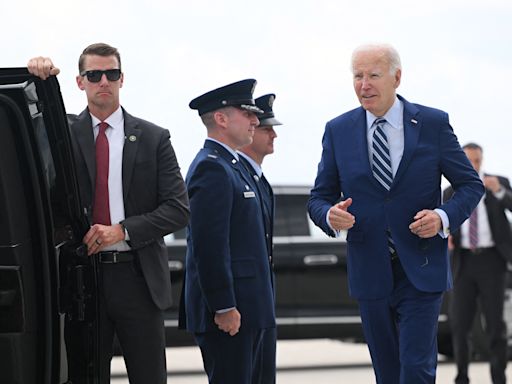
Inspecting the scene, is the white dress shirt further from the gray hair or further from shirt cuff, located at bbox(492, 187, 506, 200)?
shirt cuff, located at bbox(492, 187, 506, 200)

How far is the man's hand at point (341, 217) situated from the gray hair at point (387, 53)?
0.66 metres

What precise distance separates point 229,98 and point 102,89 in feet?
2.26

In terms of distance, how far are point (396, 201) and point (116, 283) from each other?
1.32 meters

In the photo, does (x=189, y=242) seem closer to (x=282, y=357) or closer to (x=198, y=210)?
(x=198, y=210)

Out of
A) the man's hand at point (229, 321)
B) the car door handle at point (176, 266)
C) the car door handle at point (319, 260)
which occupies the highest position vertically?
the man's hand at point (229, 321)

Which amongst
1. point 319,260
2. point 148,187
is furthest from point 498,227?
point 148,187

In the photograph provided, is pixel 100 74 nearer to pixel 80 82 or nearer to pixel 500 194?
pixel 80 82

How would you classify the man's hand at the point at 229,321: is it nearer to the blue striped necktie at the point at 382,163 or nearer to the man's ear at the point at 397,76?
the blue striped necktie at the point at 382,163

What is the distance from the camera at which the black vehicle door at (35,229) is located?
4484 millimetres

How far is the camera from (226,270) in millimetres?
5906

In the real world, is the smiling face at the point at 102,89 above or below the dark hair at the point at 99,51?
below

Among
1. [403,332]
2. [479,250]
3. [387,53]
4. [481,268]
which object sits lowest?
[481,268]

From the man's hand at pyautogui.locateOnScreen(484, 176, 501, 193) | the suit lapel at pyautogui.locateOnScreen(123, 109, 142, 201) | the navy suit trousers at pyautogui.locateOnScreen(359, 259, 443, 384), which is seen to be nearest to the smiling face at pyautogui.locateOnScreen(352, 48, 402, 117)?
the navy suit trousers at pyautogui.locateOnScreen(359, 259, 443, 384)

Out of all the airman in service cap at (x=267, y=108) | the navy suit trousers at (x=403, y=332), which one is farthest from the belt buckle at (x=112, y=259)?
the airman in service cap at (x=267, y=108)
